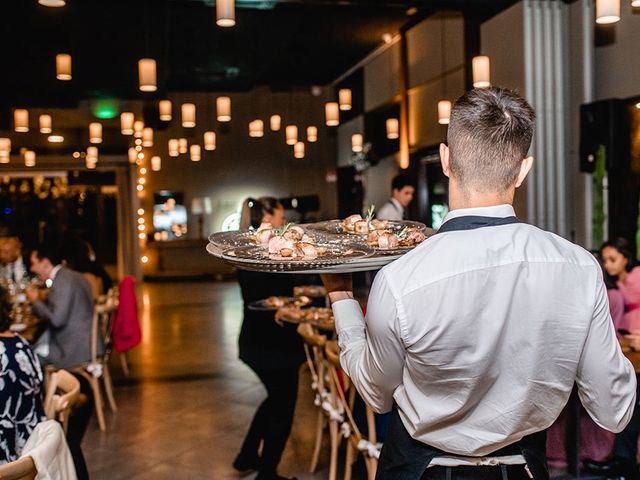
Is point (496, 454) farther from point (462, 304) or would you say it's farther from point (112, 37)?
point (112, 37)

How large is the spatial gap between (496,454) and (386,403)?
9.7 inches

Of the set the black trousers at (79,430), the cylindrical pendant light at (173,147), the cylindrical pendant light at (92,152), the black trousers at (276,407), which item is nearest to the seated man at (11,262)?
the black trousers at (79,430)

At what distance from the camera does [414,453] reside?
146 cm

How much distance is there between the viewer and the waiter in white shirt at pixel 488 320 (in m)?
1.29

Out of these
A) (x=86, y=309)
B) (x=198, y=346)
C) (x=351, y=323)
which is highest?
(x=351, y=323)

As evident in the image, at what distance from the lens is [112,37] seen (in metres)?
8.52

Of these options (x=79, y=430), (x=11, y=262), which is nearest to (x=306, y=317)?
(x=79, y=430)

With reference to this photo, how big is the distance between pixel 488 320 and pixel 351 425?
2.31 meters

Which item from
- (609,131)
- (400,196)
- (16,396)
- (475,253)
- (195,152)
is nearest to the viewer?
(475,253)

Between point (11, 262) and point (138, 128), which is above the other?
point (138, 128)

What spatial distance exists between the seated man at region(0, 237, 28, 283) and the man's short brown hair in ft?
20.2

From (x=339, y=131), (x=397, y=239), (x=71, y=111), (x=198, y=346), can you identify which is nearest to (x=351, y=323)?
(x=397, y=239)

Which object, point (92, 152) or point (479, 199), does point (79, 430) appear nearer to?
point (479, 199)

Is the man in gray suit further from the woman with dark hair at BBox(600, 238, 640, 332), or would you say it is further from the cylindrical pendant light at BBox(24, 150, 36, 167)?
the cylindrical pendant light at BBox(24, 150, 36, 167)
